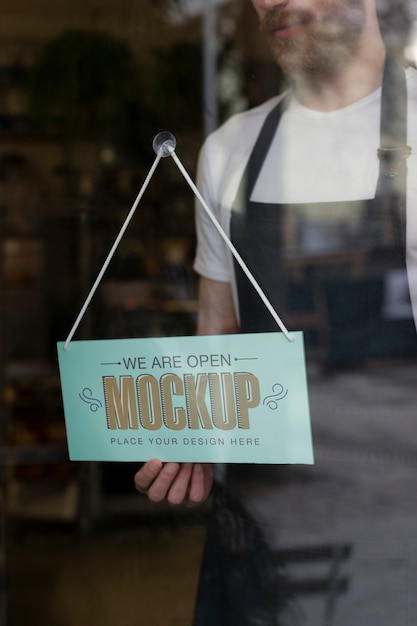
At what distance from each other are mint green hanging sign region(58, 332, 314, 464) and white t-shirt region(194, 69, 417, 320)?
0.19m

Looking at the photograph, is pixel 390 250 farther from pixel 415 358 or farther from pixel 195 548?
pixel 195 548

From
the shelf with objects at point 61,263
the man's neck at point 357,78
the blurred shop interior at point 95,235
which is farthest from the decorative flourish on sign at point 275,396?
the shelf with objects at point 61,263

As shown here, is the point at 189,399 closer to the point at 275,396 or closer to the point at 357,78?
the point at 275,396

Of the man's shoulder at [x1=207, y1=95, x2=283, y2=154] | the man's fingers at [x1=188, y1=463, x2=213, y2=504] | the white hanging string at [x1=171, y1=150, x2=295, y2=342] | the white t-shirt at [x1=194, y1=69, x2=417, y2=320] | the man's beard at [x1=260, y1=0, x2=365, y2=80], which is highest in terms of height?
the man's beard at [x1=260, y1=0, x2=365, y2=80]

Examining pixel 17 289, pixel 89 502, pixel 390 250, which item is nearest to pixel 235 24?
pixel 390 250

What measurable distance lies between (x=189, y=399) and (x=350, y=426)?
0.20 meters

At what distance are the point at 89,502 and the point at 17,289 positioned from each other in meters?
0.98

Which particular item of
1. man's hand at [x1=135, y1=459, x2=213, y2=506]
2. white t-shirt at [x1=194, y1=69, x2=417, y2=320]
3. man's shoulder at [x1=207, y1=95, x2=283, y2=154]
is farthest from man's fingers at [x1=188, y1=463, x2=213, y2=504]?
man's shoulder at [x1=207, y1=95, x2=283, y2=154]

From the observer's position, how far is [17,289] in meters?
3.22

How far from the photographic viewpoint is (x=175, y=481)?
3.58 feet

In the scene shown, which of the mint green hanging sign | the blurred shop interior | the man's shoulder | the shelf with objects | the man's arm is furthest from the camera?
the shelf with objects

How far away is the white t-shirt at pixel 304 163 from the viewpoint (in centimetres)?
104

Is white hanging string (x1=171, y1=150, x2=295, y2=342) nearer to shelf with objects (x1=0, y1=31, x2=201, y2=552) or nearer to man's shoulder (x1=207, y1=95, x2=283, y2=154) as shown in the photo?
man's shoulder (x1=207, y1=95, x2=283, y2=154)

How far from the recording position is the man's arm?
3.49 ft
